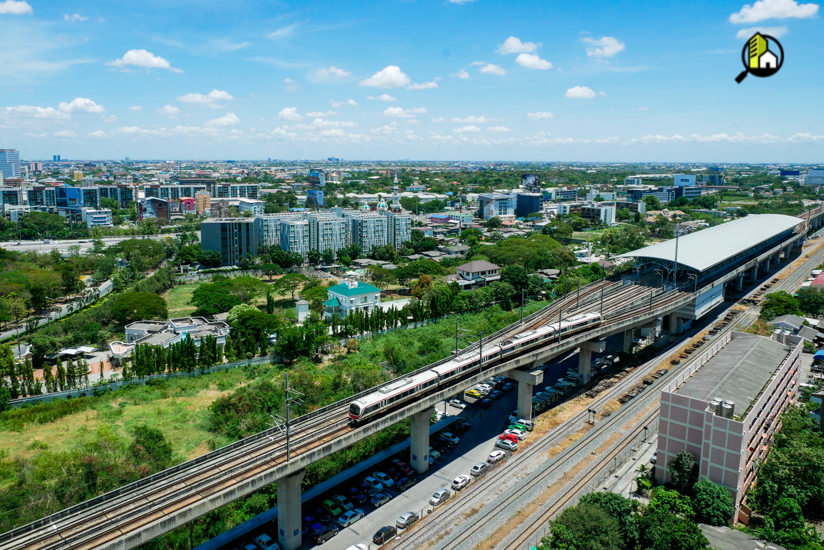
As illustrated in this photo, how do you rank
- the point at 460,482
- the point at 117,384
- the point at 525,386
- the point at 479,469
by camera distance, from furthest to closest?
the point at 117,384 < the point at 525,386 < the point at 479,469 < the point at 460,482

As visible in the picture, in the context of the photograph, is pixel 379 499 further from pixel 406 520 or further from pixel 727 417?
pixel 727 417

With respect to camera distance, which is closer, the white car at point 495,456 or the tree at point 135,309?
the white car at point 495,456

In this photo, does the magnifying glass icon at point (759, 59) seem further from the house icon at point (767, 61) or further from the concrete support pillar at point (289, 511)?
the concrete support pillar at point (289, 511)

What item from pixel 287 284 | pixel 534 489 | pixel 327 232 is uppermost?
pixel 327 232

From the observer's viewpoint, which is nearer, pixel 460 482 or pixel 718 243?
pixel 460 482

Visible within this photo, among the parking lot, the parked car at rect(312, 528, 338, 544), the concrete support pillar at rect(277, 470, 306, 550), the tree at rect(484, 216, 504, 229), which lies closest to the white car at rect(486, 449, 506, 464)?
the parking lot

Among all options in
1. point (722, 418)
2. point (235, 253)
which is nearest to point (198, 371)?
point (722, 418)

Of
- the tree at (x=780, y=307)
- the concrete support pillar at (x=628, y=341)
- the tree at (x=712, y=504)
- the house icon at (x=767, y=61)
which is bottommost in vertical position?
the tree at (x=712, y=504)

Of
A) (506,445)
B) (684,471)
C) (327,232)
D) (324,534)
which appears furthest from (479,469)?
(327,232)

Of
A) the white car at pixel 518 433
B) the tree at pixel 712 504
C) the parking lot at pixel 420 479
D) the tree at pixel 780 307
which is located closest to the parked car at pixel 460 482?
the parking lot at pixel 420 479
